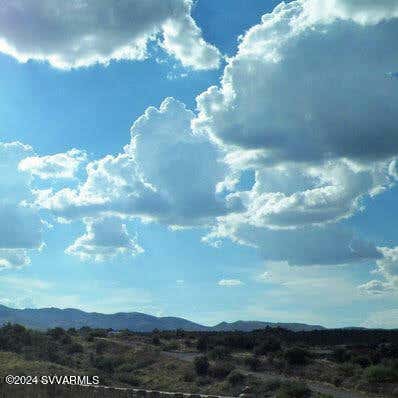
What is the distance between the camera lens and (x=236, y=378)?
4478cm

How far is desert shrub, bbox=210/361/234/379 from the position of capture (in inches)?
1894

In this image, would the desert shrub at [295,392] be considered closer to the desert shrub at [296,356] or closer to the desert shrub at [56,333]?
the desert shrub at [296,356]

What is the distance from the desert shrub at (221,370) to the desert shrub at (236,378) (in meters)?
2.20

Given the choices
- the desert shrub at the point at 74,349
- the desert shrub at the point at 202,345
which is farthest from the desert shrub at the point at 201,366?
the desert shrub at the point at 202,345

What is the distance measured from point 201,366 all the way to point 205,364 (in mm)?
326

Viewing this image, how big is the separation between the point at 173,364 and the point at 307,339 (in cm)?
3618

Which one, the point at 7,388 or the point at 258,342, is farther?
the point at 258,342

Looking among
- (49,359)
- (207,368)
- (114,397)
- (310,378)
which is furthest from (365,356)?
(114,397)

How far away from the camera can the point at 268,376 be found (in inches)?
1831

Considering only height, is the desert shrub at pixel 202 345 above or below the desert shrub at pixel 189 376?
above

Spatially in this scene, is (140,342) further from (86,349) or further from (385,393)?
(385,393)

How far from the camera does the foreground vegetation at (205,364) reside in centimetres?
4147

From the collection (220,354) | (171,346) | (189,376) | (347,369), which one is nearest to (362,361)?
(347,369)

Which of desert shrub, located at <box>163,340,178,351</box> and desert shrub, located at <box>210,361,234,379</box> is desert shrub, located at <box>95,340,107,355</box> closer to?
desert shrub, located at <box>163,340,178,351</box>
